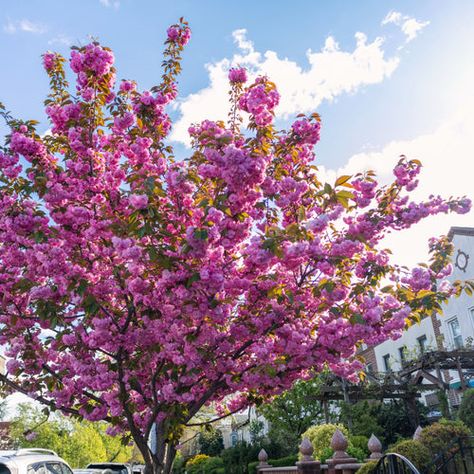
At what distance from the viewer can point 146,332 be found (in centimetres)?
627

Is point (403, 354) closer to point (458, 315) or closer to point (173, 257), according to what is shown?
point (458, 315)

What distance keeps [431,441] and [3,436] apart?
121 feet

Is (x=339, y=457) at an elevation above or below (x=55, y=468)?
below

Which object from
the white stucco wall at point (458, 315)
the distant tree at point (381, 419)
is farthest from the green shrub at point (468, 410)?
the distant tree at point (381, 419)

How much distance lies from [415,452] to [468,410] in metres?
7.56

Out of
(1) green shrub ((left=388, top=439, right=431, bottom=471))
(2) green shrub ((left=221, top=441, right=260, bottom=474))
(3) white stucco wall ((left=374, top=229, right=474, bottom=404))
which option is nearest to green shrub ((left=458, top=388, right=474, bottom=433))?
(3) white stucco wall ((left=374, top=229, right=474, bottom=404))

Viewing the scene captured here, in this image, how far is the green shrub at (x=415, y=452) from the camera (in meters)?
7.80

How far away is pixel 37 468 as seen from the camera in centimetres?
619

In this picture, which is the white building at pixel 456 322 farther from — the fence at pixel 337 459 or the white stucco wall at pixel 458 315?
the fence at pixel 337 459

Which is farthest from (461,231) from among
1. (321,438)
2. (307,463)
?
(307,463)

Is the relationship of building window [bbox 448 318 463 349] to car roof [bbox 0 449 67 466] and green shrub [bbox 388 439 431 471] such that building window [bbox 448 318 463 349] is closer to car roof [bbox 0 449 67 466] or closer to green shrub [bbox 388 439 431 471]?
green shrub [bbox 388 439 431 471]

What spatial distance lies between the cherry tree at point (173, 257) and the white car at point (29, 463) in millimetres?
691

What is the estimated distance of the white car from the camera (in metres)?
5.70

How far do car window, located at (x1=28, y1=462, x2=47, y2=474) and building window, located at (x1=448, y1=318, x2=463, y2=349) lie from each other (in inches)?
695
